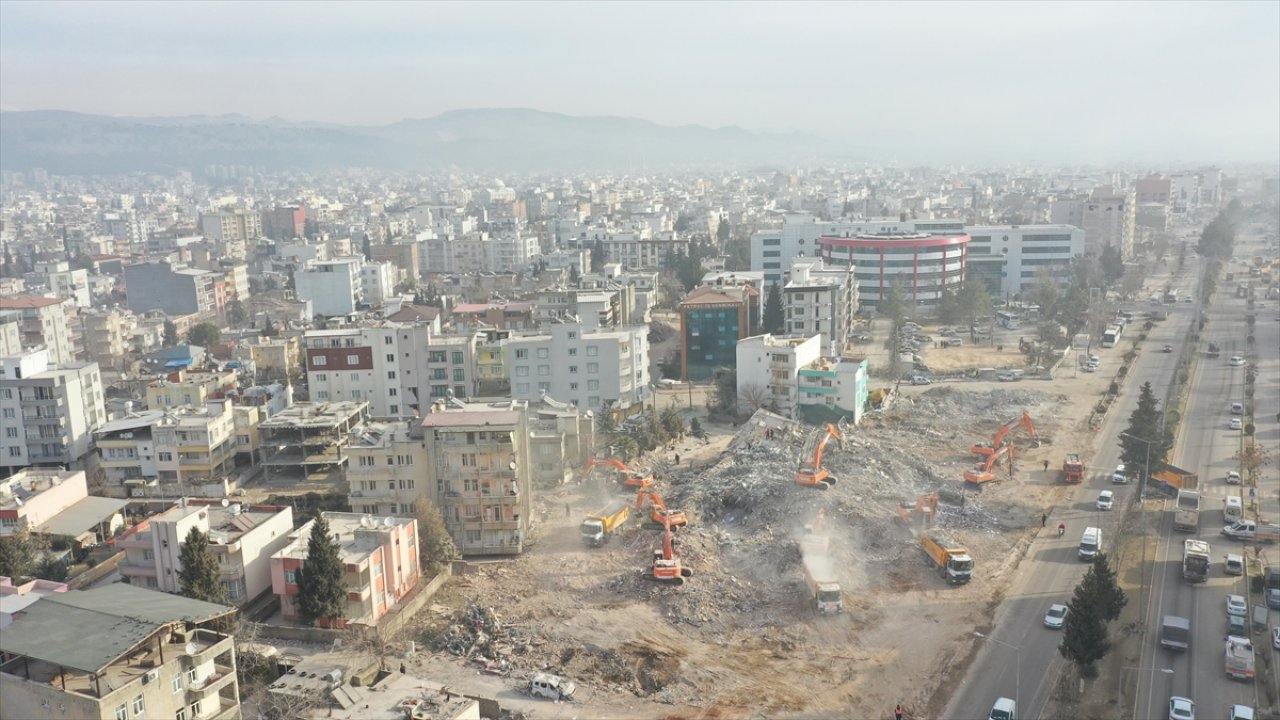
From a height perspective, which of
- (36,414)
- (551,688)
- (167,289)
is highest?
(167,289)

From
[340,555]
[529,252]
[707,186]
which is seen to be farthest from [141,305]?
[707,186]

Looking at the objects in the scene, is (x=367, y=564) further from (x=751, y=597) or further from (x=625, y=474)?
→ (x=625, y=474)

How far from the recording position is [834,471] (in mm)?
20469

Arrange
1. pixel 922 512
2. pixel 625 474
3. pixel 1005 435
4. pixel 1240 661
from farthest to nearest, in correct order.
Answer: pixel 1005 435 < pixel 625 474 < pixel 922 512 < pixel 1240 661

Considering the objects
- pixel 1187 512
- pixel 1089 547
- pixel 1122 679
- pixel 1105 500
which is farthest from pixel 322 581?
pixel 1187 512

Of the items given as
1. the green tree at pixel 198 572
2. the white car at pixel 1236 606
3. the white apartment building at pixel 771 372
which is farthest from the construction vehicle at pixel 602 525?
the white car at pixel 1236 606

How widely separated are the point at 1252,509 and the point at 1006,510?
15.2ft

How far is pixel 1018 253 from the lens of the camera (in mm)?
48031

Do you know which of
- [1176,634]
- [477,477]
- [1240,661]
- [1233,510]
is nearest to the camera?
[1240,661]

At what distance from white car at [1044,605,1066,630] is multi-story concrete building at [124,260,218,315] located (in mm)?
42918

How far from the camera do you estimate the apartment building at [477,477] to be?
1725cm

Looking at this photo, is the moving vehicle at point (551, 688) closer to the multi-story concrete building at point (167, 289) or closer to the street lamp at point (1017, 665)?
the street lamp at point (1017, 665)

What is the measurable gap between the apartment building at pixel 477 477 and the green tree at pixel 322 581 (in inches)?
127

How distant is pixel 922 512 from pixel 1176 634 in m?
5.42
